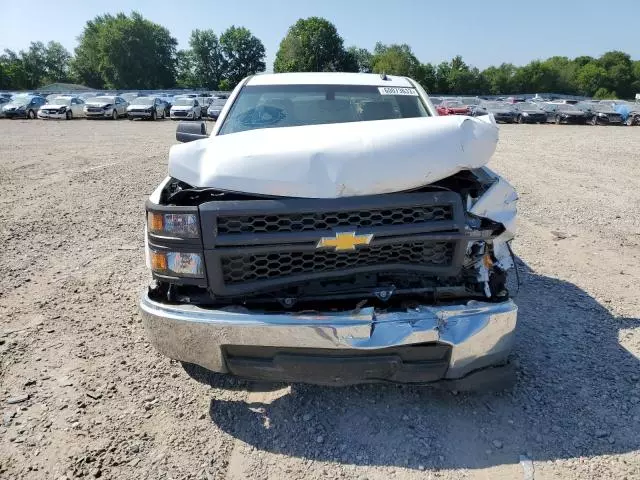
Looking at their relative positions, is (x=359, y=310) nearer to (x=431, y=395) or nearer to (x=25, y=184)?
(x=431, y=395)

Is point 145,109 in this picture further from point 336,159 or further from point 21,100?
point 336,159

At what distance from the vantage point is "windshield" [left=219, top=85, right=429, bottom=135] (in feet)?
12.0

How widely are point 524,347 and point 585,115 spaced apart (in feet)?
98.2

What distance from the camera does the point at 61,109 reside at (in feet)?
88.9

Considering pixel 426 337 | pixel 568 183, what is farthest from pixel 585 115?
pixel 426 337

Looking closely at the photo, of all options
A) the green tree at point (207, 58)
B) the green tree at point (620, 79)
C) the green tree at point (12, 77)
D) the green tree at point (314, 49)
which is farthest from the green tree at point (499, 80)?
the green tree at point (12, 77)

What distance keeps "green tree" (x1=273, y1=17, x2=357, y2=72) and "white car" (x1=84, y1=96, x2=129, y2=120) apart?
51.9 meters

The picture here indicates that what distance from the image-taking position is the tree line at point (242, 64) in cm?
7081

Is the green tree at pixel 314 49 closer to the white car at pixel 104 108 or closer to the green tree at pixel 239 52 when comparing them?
the green tree at pixel 239 52

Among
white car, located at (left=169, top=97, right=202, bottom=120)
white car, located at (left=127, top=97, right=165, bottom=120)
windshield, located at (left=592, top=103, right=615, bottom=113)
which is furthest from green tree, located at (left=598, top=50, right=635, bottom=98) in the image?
white car, located at (left=127, top=97, right=165, bottom=120)

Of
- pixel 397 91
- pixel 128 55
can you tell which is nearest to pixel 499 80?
pixel 128 55

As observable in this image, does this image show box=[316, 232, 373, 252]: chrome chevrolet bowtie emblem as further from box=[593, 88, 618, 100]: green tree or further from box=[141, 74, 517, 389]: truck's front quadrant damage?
box=[593, 88, 618, 100]: green tree

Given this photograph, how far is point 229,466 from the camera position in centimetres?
230

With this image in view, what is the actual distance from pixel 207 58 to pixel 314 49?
929 inches
